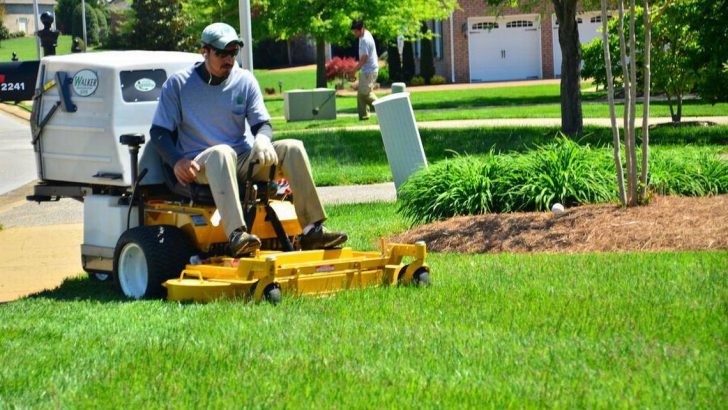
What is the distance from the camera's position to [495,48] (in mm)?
50406

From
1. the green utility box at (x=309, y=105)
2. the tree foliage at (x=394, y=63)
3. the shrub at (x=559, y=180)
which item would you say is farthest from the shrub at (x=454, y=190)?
the tree foliage at (x=394, y=63)

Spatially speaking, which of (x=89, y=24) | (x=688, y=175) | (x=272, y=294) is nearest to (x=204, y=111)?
(x=272, y=294)

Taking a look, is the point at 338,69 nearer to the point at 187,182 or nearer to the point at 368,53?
the point at 368,53

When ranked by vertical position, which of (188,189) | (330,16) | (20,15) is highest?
(20,15)

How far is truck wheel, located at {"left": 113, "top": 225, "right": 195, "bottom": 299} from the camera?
789cm

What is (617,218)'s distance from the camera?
9516 mm

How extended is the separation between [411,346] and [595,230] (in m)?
3.70

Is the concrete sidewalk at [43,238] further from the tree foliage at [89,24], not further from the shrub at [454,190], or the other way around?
the tree foliage at [89,24]

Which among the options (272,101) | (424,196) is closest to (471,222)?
(424,196)

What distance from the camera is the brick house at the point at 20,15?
3536 inches

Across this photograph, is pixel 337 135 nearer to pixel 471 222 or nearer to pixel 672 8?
pixel 672 8

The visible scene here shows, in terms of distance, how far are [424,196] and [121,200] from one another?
3.04m

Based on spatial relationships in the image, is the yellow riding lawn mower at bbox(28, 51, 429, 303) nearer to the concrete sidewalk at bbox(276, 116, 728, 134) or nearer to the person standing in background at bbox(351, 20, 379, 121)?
the concrete sidewalk at bbox(276, 116, 728, 134)

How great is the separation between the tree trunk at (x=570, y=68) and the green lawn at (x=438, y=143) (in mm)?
311
